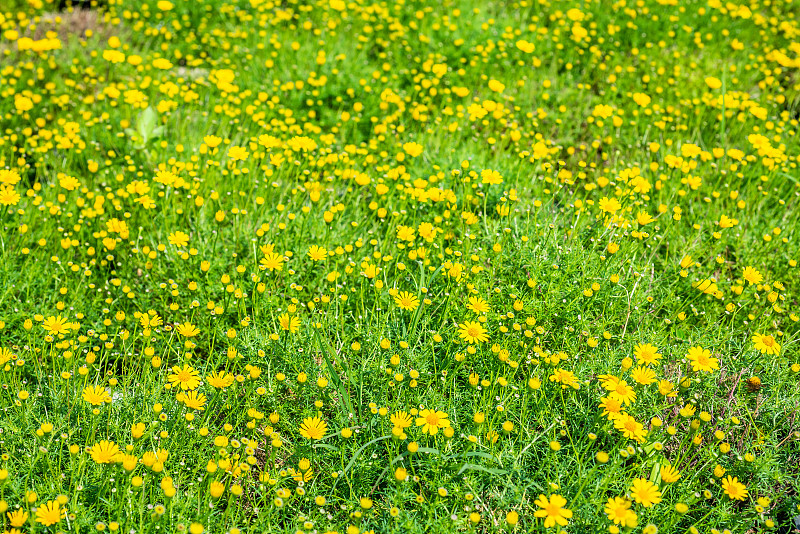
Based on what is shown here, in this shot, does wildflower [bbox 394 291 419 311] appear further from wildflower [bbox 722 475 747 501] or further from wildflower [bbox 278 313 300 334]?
wildflower [bbox 722 475 747 501]

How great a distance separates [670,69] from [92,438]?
490 centimetres

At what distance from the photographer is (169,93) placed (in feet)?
14.5

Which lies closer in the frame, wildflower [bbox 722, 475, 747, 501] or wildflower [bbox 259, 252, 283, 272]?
wildflower [bbox 722, 475, 747, 501]

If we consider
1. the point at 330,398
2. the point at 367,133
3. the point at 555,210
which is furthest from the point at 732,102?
the point at 330,398

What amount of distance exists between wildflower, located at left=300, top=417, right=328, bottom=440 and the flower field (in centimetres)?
1

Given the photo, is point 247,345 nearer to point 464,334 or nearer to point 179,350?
point 179,350

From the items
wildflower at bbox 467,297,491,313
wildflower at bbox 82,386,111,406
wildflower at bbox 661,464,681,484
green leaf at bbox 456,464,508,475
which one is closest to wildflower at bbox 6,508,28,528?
wildflower at bbox 82,386,111,406

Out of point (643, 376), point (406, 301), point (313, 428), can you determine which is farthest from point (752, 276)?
point (313, 428)

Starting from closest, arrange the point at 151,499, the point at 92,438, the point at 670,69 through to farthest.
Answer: the point at 151,499
the point at 92,438
the point at 670,69

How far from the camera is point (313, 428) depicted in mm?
2504

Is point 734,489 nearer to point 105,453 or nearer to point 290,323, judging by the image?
point 290,323

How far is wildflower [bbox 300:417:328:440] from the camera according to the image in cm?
249

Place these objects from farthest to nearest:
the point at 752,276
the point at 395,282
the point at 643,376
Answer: the point at 752,276 < the point at 395,282 < the point at 643,376

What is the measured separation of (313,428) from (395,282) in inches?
33.8
